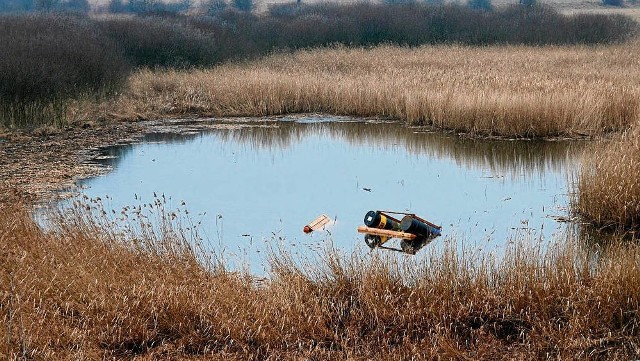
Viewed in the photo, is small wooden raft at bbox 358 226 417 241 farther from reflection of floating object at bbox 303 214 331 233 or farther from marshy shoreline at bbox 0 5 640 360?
marshy shoreline at bbox 0 5 640 360

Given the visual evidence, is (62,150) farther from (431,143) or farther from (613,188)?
(613,188)

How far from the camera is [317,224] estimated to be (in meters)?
9.87

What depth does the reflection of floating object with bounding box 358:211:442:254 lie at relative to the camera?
9047mm

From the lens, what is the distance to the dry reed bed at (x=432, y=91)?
15.6 metres

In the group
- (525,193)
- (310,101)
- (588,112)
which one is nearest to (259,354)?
(525,193)

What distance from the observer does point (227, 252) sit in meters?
8.82

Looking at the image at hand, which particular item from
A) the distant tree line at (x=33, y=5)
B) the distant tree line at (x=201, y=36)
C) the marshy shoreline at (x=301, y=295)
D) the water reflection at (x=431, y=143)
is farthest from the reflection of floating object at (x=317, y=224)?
the distant tree line at (x=33, y=5)

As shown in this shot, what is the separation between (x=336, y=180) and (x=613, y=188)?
4.37 meters

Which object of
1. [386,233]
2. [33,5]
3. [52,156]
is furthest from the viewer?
[33,5]

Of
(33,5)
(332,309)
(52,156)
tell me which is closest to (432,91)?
(52,156)

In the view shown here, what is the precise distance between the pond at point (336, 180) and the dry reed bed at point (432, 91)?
65 centimetres

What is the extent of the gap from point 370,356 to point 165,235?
2502 millimetres

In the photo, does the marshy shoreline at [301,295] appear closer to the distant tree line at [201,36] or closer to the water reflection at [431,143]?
the water reflection at [431,143]

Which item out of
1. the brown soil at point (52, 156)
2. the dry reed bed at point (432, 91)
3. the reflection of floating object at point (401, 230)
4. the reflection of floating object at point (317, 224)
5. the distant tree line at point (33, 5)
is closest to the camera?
the reflection of floating object at point (401, 230)
